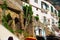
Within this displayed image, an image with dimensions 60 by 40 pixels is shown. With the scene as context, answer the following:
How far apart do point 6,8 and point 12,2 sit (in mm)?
2290

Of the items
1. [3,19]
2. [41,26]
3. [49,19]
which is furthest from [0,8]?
[49,19]

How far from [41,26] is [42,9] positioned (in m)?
7.19

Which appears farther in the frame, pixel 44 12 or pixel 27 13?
pixel 44 12

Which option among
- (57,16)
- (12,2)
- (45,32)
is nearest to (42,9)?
(45,32)

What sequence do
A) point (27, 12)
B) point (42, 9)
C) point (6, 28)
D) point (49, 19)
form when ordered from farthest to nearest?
point (49, 19)
point (42, 9)
point (27, 12)
point (6, 28)

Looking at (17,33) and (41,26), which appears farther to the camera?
(41,26)

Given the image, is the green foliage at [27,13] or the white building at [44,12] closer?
the green foliage at [27,13]

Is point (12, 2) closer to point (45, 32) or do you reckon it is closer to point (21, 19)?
point (21, 19)

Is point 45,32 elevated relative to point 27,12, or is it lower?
lower

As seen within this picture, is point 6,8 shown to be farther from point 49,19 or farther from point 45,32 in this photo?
point 49,19

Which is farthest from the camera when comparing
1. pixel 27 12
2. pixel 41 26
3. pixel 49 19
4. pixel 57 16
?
pixel 57 16

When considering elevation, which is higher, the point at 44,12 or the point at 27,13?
the point at 44,12

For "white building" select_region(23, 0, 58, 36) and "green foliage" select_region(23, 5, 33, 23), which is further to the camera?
"white building" select_region(23, 0, 58, 36)

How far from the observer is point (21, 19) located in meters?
30.3
